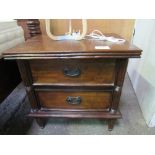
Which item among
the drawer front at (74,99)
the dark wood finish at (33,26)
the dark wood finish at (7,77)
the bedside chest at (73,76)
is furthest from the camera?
the dark wood finish at (33,26)

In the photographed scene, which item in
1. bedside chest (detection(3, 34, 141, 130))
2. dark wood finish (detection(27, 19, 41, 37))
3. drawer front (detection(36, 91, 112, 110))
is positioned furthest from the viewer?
dark wood finish (detection(27, 19, 41, 37))

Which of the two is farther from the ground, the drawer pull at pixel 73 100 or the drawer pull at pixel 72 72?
the drawer pull at pixel 72 72

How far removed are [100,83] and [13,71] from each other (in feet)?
2.15

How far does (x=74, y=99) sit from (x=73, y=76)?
16 cm

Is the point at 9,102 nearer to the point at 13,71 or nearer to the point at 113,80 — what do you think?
the point at 13,71

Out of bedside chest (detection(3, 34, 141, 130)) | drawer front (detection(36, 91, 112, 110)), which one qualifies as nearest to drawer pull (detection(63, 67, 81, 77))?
bedside chest (detection(3, 34, 141, 130))

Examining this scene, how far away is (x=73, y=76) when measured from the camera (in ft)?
2.24

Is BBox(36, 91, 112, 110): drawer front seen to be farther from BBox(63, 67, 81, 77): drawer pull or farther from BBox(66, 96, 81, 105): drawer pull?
BBox(63, 67, 81, 77): drawer pull

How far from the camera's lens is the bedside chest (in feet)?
1.96

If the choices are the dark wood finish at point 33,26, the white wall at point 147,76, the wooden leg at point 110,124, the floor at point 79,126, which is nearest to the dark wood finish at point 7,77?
the floor at point 79,126

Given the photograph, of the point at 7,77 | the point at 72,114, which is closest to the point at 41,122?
the point at 72,114

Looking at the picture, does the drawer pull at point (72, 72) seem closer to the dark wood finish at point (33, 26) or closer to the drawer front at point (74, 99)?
the drawer front at point (74, 99)

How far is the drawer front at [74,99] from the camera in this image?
0.76 m
